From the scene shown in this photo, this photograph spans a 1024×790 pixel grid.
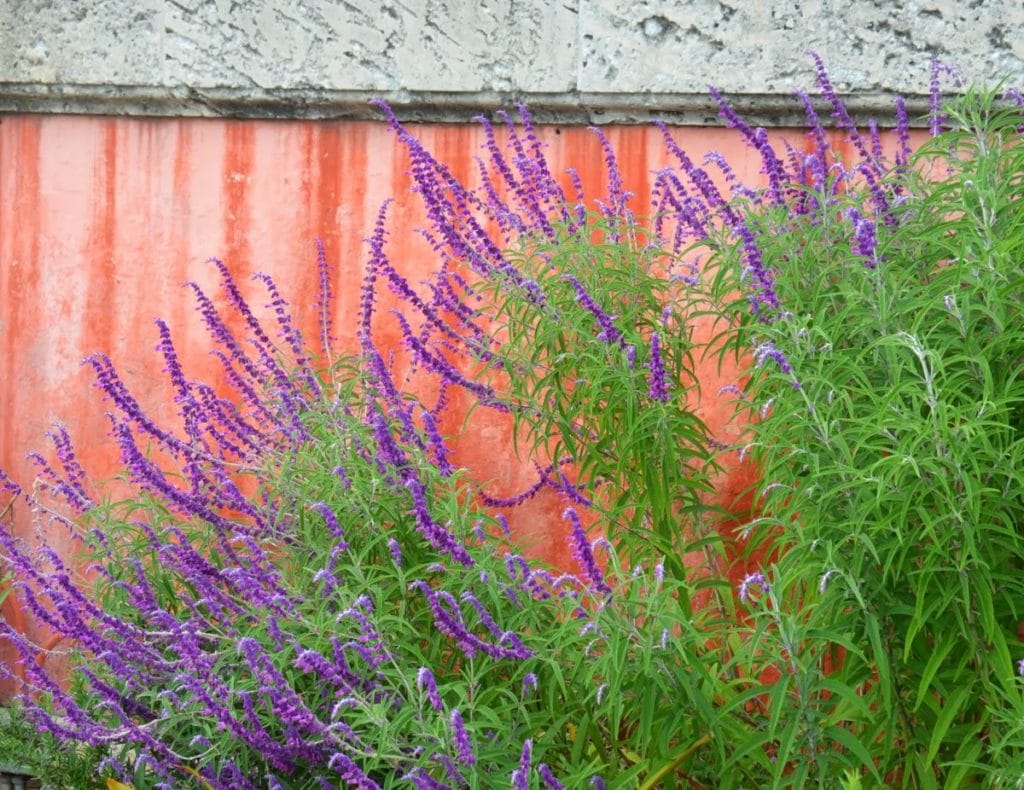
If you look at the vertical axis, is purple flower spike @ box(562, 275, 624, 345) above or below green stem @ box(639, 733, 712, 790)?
above

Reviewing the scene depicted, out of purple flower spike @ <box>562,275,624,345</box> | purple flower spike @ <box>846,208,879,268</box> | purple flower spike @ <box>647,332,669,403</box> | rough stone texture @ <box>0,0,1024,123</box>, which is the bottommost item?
purple flower spike @ <box>647,332,669,403</box>

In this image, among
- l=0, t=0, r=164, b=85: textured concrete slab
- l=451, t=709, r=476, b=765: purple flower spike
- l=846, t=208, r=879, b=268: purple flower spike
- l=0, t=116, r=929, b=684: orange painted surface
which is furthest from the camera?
l=0, t=0, r=164, b=85: textured concrete slab

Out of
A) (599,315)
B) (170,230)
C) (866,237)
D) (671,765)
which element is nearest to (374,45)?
(170,230)

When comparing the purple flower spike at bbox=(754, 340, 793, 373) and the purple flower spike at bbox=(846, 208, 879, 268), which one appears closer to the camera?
the purple flower spike at bbox=(754, 340, 793, 373)

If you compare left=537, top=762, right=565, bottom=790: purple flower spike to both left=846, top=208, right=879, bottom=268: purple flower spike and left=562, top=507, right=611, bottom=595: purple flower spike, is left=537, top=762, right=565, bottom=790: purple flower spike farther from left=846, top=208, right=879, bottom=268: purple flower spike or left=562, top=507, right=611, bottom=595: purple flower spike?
left=846, top=208, right=879, bottom=268: purple flower spike

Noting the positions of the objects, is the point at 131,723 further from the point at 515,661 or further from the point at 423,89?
the point at 423,89

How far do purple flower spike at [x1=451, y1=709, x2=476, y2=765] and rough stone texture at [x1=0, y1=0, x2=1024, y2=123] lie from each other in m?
2.61

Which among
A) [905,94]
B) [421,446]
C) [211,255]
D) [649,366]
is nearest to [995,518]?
[649,366]

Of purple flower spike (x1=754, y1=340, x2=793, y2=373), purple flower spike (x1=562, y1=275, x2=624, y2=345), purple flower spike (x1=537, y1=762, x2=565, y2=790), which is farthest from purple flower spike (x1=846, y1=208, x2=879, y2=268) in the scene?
purple flower spike (x1=537, y1=762, x2=565, y2=790)

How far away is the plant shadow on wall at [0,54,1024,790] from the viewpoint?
3.16m

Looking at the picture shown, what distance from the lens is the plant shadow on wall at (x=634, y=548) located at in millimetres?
3162

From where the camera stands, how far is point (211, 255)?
5.60 metres

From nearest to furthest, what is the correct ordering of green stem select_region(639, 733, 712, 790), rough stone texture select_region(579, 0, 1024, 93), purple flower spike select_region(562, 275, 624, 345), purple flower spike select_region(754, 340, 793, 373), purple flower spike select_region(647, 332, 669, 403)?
purple flower spike select_region(754, 340, 793, 373)
green stem select_region(639, 733, 712, 790)
purple flower spike select_region(647, 332, 669, 403)
purple flower spike select_region(562, 275, 624, 345)
rough stone texture select_region(579, 0, 1024, 93)

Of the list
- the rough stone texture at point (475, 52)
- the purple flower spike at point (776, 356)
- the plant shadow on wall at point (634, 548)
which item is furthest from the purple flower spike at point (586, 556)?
the rough stone texture at point (475, 52)
